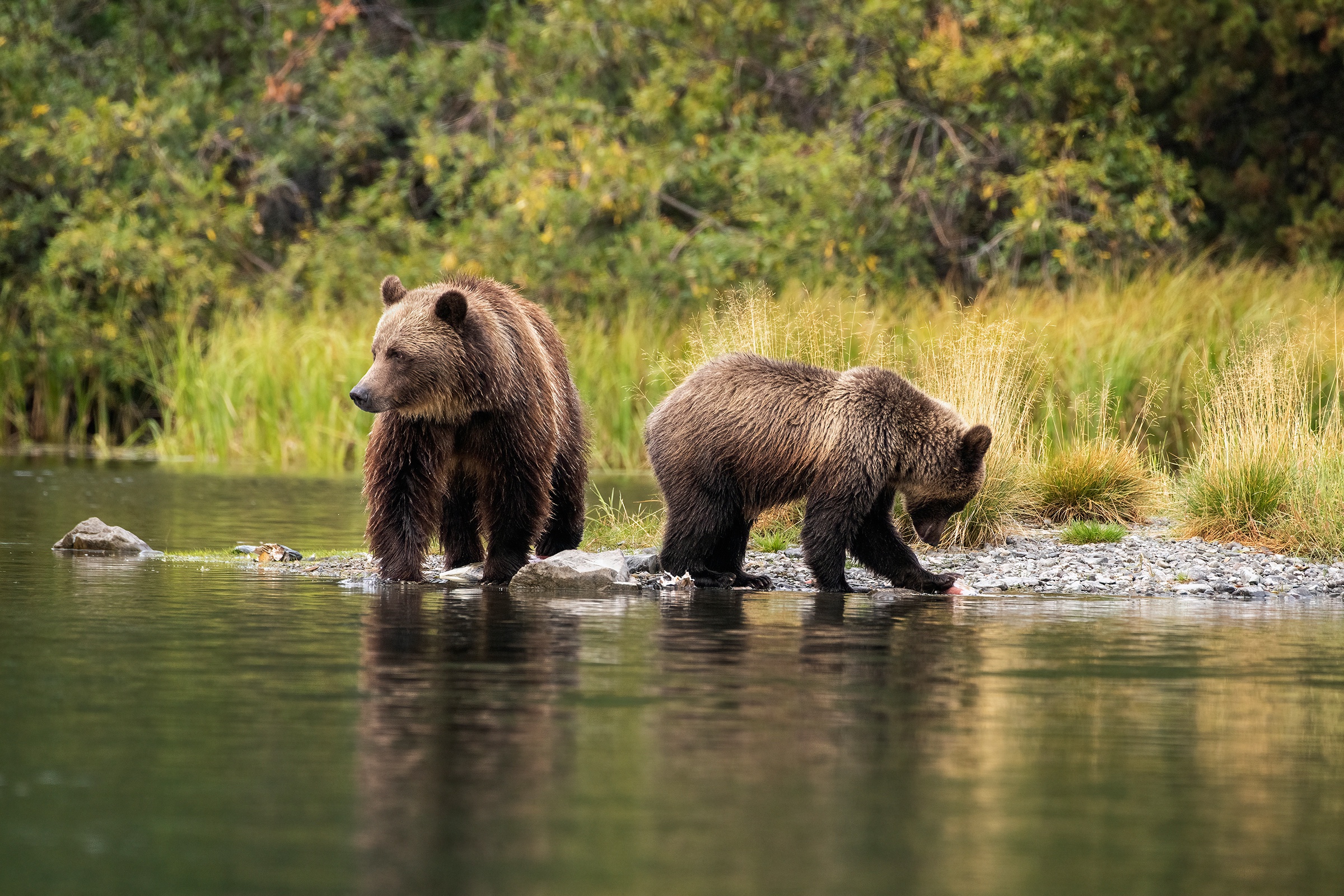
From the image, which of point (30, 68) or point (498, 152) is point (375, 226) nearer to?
point (498, 152)

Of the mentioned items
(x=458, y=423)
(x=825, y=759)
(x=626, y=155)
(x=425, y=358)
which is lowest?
(x=825, y=759)

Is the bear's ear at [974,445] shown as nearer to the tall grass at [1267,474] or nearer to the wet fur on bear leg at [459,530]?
the tall grass at [1267,474]

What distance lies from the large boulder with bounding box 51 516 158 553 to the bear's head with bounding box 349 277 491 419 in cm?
292

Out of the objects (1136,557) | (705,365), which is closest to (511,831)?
(705,365)

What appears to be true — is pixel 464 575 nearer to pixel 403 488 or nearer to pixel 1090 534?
pixel 403 488

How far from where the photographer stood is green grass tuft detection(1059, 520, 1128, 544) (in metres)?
12.8

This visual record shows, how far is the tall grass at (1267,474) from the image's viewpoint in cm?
1223

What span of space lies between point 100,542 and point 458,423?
3172 millimetres

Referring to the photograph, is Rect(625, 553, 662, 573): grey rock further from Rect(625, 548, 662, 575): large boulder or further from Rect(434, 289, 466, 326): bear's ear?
Rect(434, 289, 466, 326): bear's ear

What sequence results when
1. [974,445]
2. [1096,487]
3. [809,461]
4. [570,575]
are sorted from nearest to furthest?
[570,575], [809,461], [974,445], [1096,487]

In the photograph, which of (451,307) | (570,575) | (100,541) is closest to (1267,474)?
(570,575)

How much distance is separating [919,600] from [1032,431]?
4.43 metres

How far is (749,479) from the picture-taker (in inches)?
422

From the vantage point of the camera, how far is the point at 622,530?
13.3 m
